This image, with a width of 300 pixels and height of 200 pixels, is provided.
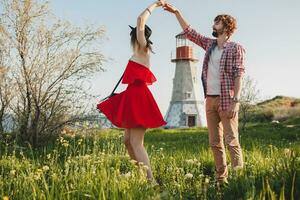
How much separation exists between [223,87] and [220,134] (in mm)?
625

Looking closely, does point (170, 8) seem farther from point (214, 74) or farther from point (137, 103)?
point (137, 103)

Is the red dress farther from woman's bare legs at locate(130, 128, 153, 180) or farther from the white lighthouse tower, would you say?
Answer: the white lighthouse tower

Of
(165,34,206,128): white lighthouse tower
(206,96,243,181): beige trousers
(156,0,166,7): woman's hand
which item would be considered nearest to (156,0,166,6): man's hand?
(156,0,166,7): woman's hand

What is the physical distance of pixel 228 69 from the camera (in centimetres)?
529

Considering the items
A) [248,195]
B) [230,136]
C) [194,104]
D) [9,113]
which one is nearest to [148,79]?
[230,136]

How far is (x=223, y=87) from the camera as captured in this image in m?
5.27

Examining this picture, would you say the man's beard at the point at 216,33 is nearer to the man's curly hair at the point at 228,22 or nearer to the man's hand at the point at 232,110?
the man's curly hair at the point at 228,22

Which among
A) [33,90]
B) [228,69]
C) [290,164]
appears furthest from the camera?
[33,90]

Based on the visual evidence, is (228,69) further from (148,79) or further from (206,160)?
(206,160)

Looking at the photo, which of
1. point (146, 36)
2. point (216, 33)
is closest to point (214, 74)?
point (216, 33)

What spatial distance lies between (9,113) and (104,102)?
6.24 m

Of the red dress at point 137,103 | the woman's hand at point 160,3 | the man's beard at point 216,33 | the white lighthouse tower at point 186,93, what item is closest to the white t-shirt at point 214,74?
the man's beard at point 216,33

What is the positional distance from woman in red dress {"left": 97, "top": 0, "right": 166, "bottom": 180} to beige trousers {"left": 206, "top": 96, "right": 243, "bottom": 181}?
1.99ft

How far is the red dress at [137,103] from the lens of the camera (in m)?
5.26
